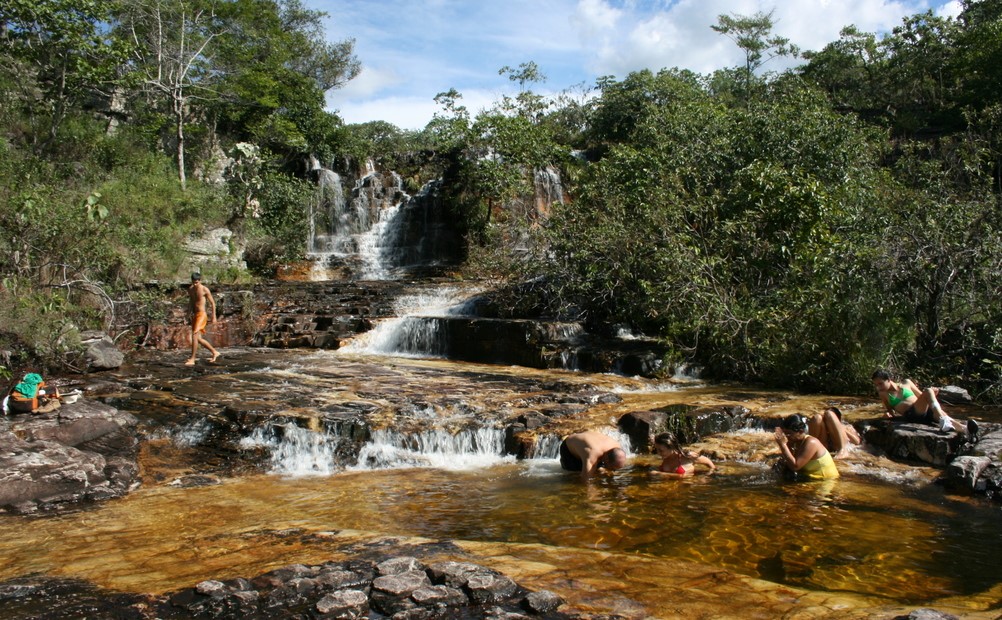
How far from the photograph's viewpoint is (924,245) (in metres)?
10.3

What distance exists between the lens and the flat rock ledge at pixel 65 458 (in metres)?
5.96

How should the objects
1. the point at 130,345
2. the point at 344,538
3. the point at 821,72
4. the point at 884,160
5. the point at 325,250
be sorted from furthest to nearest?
the point at 821,72 < the point at 884,160 < the point at 325,250 < the point at 130,345 < the point at 344,538

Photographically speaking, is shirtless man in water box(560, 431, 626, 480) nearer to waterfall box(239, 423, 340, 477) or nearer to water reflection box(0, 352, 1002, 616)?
water reflection box(0, 352, 1002, 616)

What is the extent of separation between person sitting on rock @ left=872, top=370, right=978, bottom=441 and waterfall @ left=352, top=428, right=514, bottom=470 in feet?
14.7

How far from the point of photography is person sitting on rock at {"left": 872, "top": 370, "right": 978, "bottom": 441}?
7520mm

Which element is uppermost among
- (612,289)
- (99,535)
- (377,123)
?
(377,123)

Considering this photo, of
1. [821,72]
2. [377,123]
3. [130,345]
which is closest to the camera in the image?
[130,345]

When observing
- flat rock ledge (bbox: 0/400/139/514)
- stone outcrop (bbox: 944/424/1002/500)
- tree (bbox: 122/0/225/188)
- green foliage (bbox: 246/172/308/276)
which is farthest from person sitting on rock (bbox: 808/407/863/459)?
tree (bbox: 122/0/225/188)

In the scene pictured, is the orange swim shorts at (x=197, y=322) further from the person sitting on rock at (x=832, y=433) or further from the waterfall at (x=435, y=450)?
the person sitting on rock at (x=832, y=433)

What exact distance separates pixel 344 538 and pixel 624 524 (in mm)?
2177

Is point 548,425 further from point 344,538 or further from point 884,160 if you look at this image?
point 884,160

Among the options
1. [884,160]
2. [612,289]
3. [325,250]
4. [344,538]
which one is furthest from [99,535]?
[884,160]

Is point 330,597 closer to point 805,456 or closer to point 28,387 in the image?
point 805,456

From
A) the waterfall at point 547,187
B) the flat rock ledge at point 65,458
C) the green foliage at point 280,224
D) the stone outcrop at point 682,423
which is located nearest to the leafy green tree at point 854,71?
the waterfall at point 547,187
